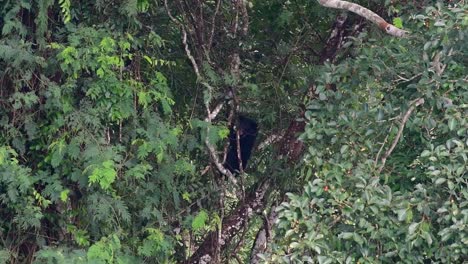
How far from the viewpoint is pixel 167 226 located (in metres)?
4.47

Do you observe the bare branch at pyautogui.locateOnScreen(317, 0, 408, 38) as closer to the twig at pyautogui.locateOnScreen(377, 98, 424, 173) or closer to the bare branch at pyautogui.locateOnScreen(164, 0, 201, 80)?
the twig at pyautogui.locateOnScreen(377, 98, 424, 173)

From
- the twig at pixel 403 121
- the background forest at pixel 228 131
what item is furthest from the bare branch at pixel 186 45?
the twig at pixel 403 121

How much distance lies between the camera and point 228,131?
4.49 m

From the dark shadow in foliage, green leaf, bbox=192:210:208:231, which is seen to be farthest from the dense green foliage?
the dark shadow in foliage

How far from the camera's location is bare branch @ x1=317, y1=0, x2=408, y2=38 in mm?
3219

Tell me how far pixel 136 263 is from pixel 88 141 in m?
0.74

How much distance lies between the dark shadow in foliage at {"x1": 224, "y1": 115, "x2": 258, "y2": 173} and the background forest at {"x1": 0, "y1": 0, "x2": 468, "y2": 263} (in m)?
0.06

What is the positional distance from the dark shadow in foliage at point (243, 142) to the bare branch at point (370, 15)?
1.60 m

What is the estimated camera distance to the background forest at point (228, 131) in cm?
280

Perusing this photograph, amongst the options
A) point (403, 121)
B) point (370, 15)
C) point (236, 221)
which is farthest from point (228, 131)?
point (403, 121)

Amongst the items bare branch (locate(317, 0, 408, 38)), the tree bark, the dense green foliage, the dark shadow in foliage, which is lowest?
the tree bark

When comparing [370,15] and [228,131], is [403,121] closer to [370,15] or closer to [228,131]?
[370,15]

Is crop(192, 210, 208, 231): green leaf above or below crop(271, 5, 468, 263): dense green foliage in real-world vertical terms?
below

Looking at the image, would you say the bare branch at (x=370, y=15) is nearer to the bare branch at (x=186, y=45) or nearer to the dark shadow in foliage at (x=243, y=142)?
the bare branch at (x=186, y=45)
